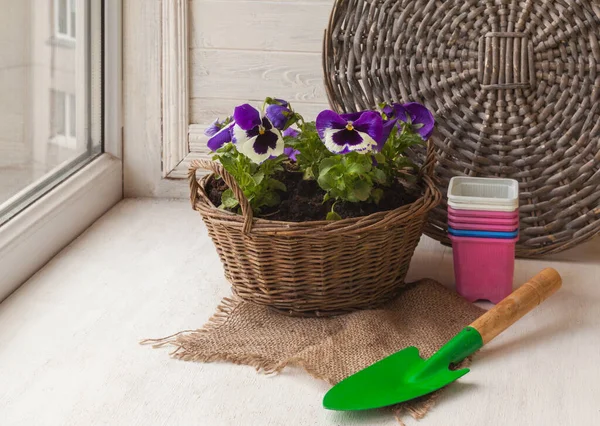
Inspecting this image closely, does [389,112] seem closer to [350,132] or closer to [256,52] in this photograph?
[350,132]

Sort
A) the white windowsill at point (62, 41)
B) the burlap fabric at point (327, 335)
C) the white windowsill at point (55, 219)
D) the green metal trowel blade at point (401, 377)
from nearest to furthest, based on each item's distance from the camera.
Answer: the green metal trowel blade at point (401, 377) < the burlap fabric at point (327, 335) < the white windowsill at point (55, 219) < the white windowsill at point (62, 41)

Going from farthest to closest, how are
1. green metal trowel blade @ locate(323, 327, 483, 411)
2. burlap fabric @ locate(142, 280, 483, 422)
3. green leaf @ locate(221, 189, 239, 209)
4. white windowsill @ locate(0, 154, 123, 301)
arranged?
white windowsill @ locate(0, 154, 123, 301), green leaf @ locate(221, 189, 239, 209), burlap fabric @ locate(142, 280, 483, 422), green metal trowel blade @ locate(323, 327, 483, 411)

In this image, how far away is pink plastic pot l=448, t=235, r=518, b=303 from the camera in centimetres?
144

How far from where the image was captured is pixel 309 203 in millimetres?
1372

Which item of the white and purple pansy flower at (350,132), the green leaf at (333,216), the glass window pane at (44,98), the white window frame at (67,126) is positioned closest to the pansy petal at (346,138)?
the white and purple pansy flower at (350,132)

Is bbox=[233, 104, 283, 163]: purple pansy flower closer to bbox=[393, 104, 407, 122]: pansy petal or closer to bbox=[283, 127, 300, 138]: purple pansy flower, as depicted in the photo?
bbox=[283, 127, 300, 138]: purple pansy flower

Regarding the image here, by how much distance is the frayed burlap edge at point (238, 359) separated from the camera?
1138 millimetres

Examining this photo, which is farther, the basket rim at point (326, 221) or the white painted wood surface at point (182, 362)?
the basket rim at point (326, 221)

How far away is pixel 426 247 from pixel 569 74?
44 centimetres

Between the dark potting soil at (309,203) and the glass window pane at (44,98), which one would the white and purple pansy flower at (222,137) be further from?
the glass window pane at (44,98)

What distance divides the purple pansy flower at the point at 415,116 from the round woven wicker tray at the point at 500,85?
0.19m

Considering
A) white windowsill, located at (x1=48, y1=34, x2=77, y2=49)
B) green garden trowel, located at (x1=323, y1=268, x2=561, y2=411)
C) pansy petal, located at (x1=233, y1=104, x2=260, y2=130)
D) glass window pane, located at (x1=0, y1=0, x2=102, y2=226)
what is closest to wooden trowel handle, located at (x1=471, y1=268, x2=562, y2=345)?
green garden trowel, located at (x1=323, y1=268, x2=561, y2=411)

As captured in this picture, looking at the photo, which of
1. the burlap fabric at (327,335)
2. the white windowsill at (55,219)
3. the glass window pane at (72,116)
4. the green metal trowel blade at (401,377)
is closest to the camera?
the green metal trowel blade at (401,377)

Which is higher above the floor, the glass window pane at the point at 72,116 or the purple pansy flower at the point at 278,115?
the purple pansy flower at the point at 278,115
